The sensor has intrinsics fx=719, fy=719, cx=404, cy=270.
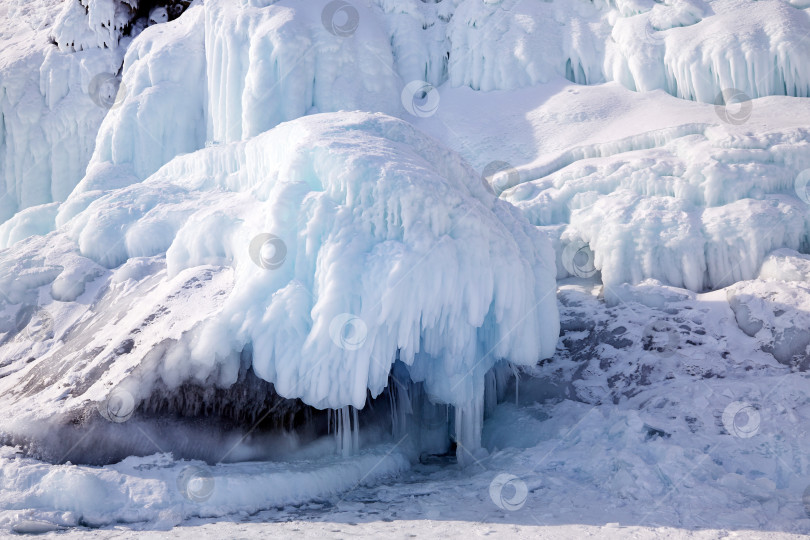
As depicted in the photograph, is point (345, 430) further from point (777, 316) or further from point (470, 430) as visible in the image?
point (777, 316)

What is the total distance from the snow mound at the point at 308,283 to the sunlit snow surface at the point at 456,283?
0.10 ft

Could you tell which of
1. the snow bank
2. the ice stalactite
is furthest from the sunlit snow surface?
the ice stalactite

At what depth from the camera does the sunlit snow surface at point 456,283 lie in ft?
21.5

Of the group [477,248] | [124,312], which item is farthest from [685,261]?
[124,312]

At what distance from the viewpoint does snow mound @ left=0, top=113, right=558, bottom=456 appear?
6668 millimetres

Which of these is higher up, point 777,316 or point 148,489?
point 777,316

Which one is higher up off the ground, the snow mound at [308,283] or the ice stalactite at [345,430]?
the snow mound at [308,283]

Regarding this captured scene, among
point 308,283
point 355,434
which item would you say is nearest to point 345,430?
point 355,434

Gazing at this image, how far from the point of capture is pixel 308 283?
22.7 ft

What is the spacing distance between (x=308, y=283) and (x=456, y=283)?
1.47 m

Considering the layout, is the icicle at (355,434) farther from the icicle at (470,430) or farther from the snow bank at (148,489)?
the icicle at (470,430)

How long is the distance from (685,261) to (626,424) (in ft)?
11.1

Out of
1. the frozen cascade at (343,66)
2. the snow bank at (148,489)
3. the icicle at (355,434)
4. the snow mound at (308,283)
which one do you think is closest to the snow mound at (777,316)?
the snow mound at (308,283)

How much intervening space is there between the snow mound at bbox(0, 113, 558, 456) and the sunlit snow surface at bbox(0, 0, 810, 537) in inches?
1.3
